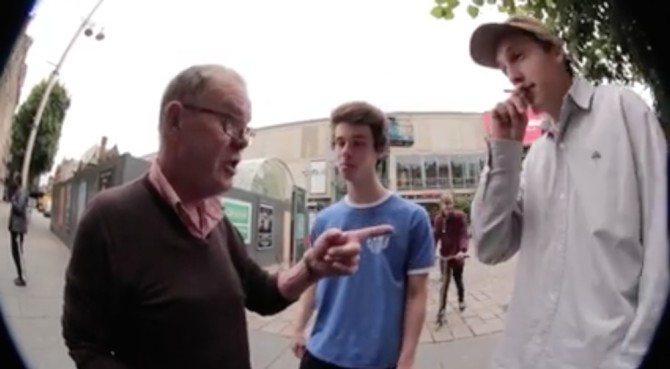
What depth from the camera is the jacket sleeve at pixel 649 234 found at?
0.25 metres

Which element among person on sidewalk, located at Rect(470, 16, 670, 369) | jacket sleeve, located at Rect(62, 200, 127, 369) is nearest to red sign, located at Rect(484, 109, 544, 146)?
person on sidewalk, located at Rect(470, 16, 670, 369)

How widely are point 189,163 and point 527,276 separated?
230 millimetres

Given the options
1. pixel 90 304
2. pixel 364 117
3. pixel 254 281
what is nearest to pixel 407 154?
pixel 364 117

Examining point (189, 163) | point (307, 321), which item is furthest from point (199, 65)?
point (307, 321)

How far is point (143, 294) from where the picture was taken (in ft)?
1.03

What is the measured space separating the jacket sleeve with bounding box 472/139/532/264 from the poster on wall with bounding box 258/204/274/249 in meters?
0.21

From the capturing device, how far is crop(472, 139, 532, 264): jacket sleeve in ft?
1.08

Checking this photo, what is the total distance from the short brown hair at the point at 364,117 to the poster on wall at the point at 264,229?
0.42 feet

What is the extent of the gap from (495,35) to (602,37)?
73 mm

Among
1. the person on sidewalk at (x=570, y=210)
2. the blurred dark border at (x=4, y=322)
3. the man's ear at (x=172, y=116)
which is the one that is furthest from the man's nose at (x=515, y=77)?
the man's ear at (x=172, y=116)

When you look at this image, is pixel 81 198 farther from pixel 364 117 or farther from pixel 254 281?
pixel 364 117

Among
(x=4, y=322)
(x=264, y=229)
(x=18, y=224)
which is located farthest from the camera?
(x=264, y=229)

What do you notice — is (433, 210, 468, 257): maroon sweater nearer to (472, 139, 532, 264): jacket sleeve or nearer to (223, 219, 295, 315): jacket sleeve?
(472, 139, 532, 264): jacket sleeve

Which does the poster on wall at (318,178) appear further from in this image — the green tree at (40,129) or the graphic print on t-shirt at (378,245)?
the green tree at (40,129)
